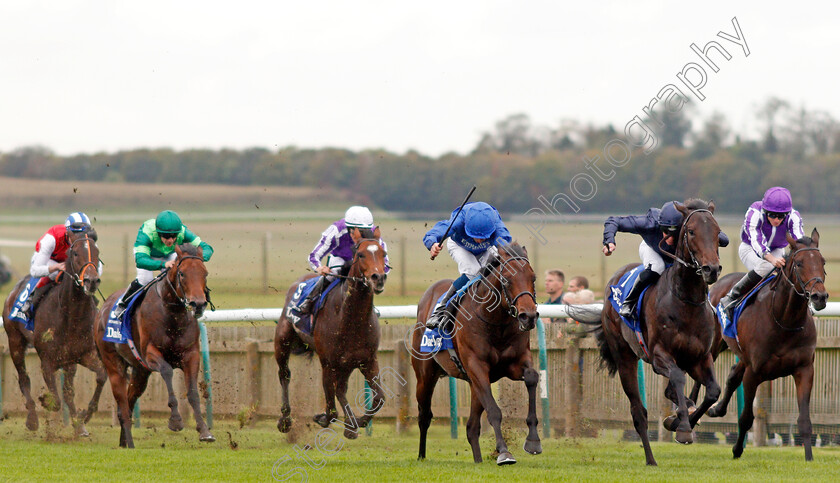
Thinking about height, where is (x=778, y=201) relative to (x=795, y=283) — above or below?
above

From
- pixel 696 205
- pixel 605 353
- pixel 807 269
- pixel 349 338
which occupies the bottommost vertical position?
pixel 605 353

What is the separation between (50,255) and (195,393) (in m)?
3.04

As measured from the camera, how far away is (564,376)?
9609 mm

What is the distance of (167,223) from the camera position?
913 cm

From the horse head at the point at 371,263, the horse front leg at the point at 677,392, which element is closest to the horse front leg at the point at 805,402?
the horse front leg at the point at 677,392

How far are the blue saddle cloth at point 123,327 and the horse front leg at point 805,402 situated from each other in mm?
5567

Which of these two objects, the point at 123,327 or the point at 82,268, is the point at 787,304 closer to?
the point at 123,327

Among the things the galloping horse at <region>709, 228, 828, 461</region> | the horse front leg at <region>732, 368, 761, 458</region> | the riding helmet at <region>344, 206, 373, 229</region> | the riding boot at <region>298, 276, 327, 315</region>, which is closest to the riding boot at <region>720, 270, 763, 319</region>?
the galloping horse at <region>709, 228, 828, 461</region>

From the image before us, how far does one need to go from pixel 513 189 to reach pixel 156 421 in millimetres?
8780

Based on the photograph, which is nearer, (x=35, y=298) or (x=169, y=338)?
(x=169, y=338)

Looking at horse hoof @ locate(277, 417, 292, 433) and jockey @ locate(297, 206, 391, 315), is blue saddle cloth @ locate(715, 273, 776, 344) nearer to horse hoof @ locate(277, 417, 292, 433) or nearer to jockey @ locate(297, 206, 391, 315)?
jockey @ locate(297, 206, 391, 315)

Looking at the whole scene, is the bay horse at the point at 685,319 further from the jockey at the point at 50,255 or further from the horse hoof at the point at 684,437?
the jockey at the point at 50,255

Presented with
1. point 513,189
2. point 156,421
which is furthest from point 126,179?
point 156,421

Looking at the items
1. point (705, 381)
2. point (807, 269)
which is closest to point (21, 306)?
point (705, 381)
